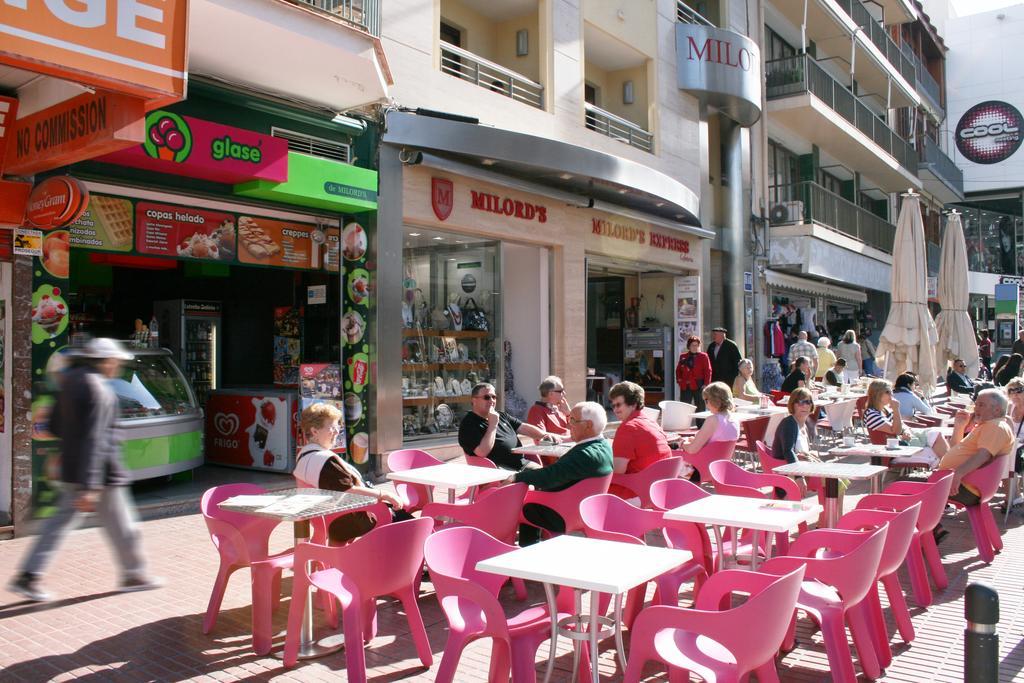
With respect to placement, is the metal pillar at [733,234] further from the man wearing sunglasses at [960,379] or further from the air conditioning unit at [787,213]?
the man wearing sunglasses at [960,379]

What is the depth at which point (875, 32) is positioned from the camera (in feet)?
89.8

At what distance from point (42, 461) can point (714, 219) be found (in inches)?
590

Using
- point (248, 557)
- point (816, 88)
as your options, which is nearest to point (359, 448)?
point (248, 557)

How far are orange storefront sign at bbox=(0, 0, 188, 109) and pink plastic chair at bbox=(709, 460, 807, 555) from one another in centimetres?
481

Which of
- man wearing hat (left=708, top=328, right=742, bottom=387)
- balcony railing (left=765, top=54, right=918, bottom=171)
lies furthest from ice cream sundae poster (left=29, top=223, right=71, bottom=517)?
balcony railing (left=765, top=54, right=918, bottom=171)

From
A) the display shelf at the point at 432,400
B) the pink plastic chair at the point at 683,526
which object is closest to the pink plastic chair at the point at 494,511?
the pink plastic chair at the point at 683,526

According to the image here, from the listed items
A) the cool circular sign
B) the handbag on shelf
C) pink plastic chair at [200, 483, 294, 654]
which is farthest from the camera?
the cool circular sign

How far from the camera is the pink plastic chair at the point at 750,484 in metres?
5.89

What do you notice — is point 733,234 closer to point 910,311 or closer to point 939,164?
point 910,311

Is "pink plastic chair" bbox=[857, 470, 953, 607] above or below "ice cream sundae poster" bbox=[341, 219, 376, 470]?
below

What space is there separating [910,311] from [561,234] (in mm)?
6186

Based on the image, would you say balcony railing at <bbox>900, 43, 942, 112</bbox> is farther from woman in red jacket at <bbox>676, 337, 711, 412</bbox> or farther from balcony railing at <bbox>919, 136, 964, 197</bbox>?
woman in red jacket at <bbox>676, 337, 711, 412</bbox>

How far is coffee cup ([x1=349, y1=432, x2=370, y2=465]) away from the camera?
34.3 feet

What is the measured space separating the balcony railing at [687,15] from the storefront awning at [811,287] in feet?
19.5
